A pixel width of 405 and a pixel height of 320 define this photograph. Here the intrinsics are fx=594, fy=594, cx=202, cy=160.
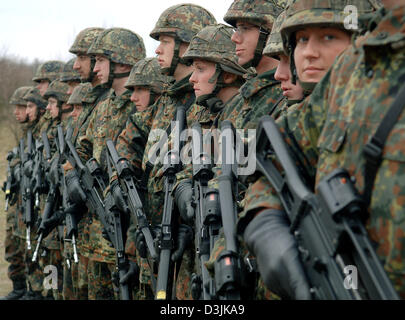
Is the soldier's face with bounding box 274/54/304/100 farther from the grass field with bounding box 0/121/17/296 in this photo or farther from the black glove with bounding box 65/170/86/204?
the grass field with bounding box 0/121/17/296

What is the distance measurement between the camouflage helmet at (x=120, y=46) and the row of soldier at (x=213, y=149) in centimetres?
2

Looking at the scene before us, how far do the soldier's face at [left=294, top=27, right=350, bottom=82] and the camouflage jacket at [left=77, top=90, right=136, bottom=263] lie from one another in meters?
4.00

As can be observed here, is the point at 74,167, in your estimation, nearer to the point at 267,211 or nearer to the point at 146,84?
the point at 146,84

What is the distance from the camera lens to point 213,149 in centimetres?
434

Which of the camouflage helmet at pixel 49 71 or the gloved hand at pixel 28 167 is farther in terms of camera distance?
the camouflage helmet at pixel 49 71

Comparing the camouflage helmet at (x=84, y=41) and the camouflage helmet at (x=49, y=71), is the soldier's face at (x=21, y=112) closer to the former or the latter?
the camouflage helmet at (x=49, y=71)

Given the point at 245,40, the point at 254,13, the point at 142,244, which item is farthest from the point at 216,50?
the point at 142,244

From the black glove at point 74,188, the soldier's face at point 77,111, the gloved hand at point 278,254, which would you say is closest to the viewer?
the gloved hand at point 278,254

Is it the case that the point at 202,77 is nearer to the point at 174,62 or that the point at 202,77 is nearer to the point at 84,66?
the point at 174,62

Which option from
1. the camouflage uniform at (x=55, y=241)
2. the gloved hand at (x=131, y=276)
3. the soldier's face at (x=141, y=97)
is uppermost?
the camouflage uniform at (x=55, y=241)

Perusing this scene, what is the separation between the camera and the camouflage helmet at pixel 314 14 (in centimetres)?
279

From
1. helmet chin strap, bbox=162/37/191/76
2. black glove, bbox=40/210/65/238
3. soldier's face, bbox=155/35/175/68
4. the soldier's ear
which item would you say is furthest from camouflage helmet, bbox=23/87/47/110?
the soldier's ear

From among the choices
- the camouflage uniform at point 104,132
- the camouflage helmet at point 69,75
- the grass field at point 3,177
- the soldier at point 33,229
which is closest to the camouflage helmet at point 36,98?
the soldier at point 33,229

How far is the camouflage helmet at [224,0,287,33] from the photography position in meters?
4.43
